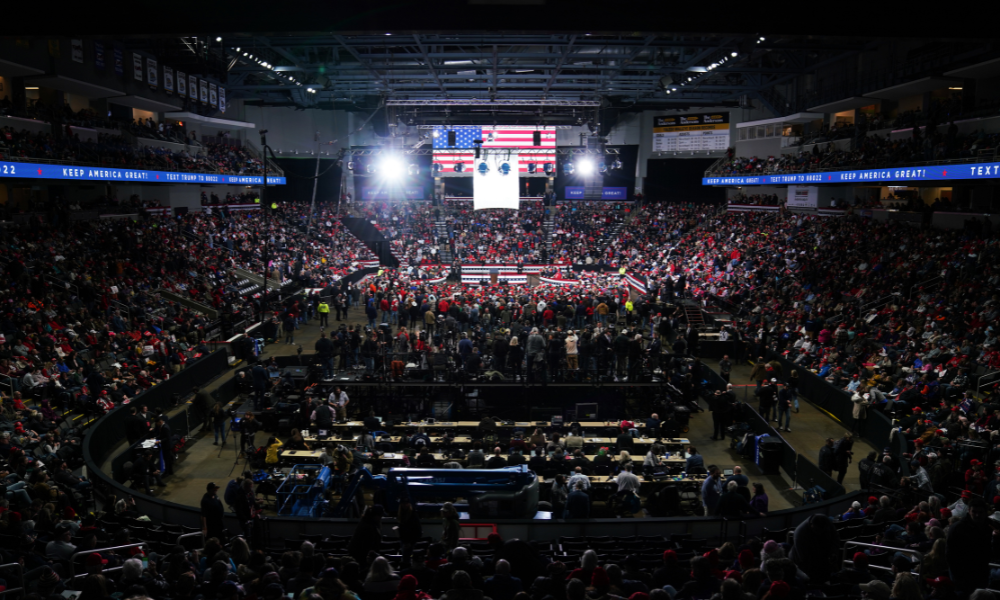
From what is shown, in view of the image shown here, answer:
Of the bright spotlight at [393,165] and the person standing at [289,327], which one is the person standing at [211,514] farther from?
the bright spotlight at [393,165]

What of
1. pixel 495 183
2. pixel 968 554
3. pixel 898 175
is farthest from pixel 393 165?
pixel 968 554

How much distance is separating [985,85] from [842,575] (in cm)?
2624

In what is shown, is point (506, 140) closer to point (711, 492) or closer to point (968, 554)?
point (711, 492)

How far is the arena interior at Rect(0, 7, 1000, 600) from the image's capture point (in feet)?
20.8

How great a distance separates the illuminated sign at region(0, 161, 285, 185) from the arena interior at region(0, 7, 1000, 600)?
0.15m

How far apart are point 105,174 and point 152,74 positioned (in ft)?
34.4

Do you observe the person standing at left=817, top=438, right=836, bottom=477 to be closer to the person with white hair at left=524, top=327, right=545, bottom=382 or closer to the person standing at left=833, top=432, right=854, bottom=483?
the person standing at left=833, top=432, right=854, bottom=483

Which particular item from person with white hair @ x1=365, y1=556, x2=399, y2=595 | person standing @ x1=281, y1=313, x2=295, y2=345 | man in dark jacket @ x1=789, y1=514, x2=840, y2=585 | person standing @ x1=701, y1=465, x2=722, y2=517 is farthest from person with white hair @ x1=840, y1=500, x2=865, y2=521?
person standing @ x1=281, y1=313, x2=295, y2=345

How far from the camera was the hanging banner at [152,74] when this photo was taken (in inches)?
1319

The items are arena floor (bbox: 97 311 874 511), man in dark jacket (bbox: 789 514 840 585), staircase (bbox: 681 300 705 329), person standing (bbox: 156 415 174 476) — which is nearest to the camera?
man in dark jacket (bbox: 789 514 840 585)

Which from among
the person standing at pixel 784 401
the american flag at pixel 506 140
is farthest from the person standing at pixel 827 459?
the american flag at pixel 506 140

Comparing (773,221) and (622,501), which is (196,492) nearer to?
(622,501)

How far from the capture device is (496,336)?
19062mm

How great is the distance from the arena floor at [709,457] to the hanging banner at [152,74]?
2230 centimetres
